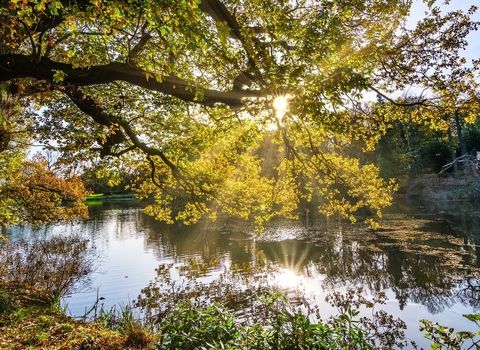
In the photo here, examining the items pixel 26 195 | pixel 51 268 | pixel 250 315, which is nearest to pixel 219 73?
pixel 250 315

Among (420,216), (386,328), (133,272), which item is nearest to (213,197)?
(386,328)

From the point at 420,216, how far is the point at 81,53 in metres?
27.9

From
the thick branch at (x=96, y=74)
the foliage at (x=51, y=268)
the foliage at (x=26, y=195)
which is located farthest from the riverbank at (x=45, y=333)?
the foliage at (x=26, y=195)

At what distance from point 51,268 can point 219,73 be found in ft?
39.1

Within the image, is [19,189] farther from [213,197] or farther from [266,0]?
[266,0]

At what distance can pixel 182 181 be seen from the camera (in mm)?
9539

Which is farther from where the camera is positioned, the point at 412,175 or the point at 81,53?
the point at 412,175

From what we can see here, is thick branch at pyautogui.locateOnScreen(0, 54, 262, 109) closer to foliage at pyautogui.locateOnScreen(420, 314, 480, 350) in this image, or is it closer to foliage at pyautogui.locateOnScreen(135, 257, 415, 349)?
foliage at pyautogui.locateOnScreen(135, 257, 415, 349)

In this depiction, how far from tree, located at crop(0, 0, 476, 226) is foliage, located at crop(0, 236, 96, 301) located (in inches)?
189

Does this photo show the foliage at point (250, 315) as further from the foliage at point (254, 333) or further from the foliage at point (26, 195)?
the foliage at point (26, 195)

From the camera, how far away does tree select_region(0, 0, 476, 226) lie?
13.3 feet

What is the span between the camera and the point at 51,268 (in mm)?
13195

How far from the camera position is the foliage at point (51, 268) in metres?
11.1

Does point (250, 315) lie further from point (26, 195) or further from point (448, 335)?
point (26, 195)
